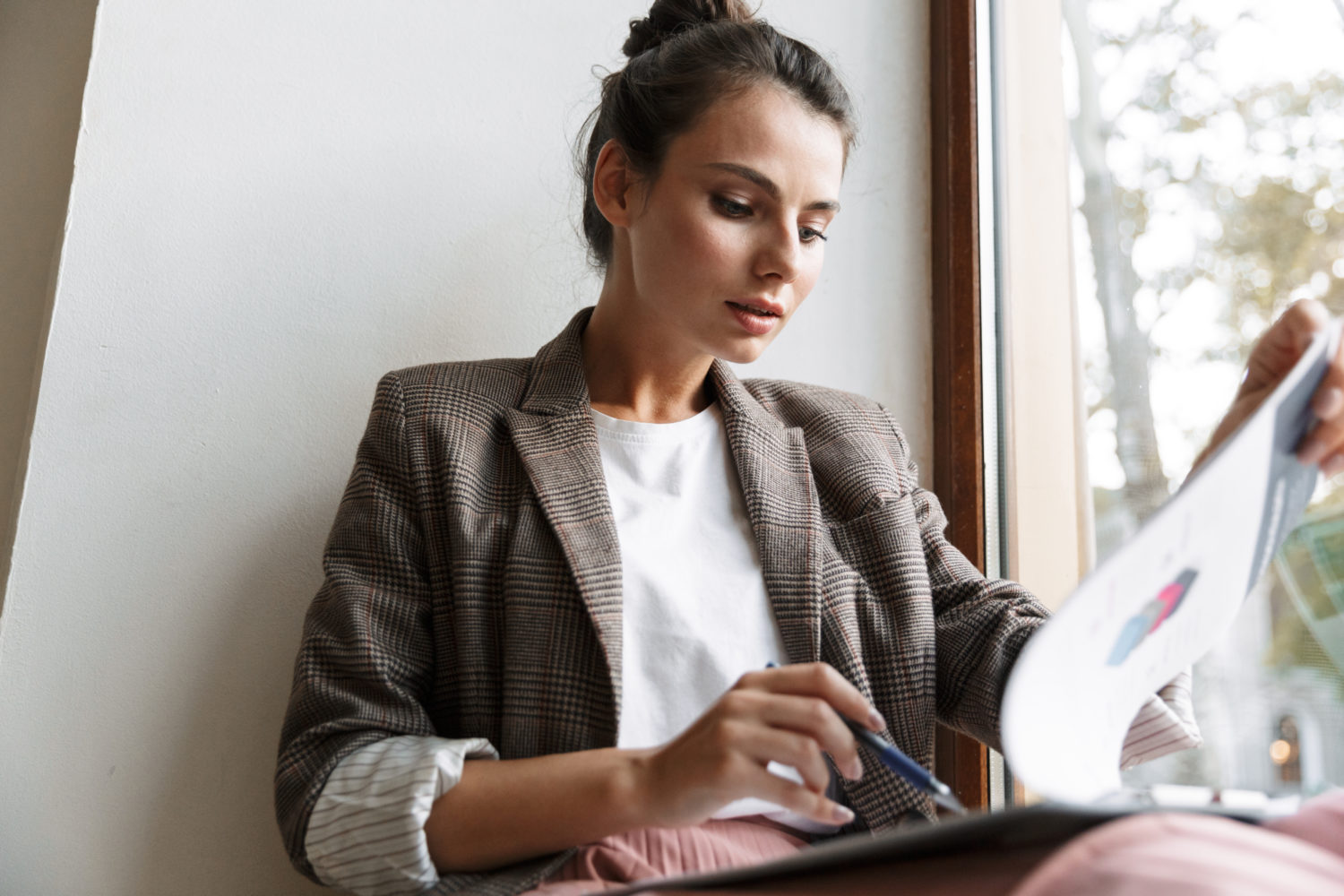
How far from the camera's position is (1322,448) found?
0.65 meters

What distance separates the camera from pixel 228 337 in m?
1.17

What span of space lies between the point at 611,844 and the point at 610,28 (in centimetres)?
103

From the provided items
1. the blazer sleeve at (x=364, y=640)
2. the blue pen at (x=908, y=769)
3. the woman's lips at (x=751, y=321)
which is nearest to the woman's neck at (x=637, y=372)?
the woman's lips at (x=751, y=321)

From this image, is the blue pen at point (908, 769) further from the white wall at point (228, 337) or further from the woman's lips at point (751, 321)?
the white wall at point (228, 337)

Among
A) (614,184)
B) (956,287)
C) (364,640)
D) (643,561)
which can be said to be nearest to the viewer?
(364,640)

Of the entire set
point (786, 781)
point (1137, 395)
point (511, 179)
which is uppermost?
point (511, 179)

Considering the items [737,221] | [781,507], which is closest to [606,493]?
[781,507]

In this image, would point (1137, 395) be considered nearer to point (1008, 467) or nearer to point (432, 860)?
point (1008, 467)

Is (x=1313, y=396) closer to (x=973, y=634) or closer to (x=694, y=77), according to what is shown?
(x=973, y=634)

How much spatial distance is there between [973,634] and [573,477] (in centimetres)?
41

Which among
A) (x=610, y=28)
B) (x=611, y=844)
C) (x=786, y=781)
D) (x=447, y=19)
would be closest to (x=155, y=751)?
(x=611, y=844)

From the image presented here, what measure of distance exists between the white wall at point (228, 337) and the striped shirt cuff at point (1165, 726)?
656 millimetres

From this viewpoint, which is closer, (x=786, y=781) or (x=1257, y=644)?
(x=786, y=781)

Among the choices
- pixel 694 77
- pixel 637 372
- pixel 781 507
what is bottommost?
pixel 781 507
